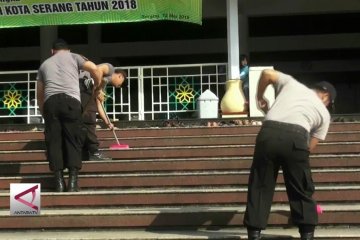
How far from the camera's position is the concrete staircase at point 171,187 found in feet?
18.3

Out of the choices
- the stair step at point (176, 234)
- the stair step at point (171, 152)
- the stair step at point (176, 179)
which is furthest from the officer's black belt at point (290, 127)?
the stair step at point (171, 152)

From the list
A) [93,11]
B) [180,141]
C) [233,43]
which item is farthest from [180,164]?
[233,43]

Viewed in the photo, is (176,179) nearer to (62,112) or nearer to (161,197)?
(161,197)

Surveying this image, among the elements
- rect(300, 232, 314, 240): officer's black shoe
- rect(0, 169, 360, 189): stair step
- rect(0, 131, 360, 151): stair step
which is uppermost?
rect(0, 131, 360, 151): stair step

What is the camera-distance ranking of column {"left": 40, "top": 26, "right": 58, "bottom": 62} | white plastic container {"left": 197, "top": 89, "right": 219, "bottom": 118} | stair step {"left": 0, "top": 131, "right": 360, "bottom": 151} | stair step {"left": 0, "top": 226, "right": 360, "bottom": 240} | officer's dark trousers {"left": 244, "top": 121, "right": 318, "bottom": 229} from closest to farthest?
officer's dark trousers {"left": 244, "top": 121, "right": 318, "bottom": 229} → stair step {"left": 0, "top": 226, "right": 360, "bottom": 240} → stair step {"left": 0, "top": 131, "right": 360, "bottom": 151} → white plastic container {"left": 197, "top": 89, "right": 219, "bottom": 118} → column {"left": 40, "top": 26, "right": 58, "bottom": 62}

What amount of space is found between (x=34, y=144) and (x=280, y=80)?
4.35 meters

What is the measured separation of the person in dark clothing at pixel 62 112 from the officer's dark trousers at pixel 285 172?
2.21 metres

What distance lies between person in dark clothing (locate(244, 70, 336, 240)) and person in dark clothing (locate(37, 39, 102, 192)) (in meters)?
2.20

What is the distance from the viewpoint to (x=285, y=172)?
4770 mm

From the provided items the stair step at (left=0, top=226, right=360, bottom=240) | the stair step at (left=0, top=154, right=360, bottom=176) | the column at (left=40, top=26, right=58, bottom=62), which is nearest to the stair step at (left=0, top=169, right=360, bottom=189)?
the stair step at (left=0, top=154, right=360, bottom=176)

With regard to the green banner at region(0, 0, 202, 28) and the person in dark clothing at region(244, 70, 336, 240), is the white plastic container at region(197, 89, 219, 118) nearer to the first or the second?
the green banner at region(0, 0, 202, 28)

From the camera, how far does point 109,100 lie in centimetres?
1090

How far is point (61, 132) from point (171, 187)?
140cm

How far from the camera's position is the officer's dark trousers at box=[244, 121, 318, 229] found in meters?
4.68
